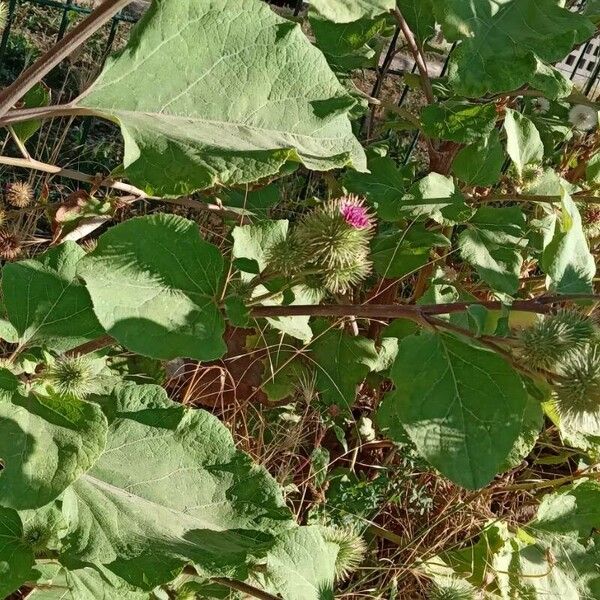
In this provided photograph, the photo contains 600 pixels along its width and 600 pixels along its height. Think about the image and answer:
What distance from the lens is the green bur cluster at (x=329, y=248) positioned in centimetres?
176

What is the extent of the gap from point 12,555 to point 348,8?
1.24 meters

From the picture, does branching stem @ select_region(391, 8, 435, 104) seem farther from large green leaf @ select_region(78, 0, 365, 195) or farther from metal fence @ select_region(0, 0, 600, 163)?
large green leaf @ select_region(78, 0, 365, 195)

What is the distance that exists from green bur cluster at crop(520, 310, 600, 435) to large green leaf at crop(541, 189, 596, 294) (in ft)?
0.42

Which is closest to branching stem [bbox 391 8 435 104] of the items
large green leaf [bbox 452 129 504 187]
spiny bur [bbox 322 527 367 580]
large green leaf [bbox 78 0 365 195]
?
large green leaf [bbox 452 129 504 187]

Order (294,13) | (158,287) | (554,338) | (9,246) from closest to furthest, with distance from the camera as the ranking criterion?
(554,338) → (158,287) → (9,246) → (294,13)

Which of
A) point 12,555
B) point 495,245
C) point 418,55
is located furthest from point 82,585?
point 418,55

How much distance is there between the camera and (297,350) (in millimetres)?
2531

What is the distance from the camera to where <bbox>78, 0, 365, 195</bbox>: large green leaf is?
5.12ft

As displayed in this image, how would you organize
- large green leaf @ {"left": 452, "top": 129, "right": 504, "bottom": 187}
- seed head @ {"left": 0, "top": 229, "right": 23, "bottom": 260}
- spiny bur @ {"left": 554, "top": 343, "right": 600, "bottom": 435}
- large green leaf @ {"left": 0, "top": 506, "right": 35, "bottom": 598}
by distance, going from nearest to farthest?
spiny bur @ {"left": 554, "top": 343, "right": 600, "bottom": 435} → large green leaf @ {"left": 0, "top": 506, "right": 35, "bottom": 598} → seed head @ {"left": 0, "top": 229, "right": 23, "bottom": 260} → large green leaf @ {"left": 452, "top": 129, "right": 504, "bottom": 187}

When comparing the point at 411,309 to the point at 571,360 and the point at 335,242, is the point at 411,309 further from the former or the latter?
the point at 571,360

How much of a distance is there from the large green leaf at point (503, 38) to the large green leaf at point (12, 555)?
1.40 meters

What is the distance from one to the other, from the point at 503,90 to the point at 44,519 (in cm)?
143

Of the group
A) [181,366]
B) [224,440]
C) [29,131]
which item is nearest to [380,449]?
[181,366]

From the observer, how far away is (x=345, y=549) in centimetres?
234
